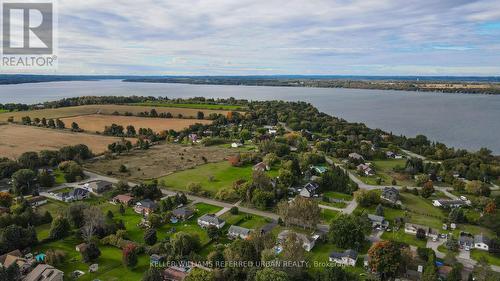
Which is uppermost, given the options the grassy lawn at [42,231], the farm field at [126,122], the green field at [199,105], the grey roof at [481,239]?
the green field at [199,105]

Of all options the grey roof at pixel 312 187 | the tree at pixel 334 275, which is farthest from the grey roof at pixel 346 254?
the grey roof at pixel 312 187

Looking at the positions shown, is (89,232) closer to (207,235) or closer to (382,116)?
(207,235)

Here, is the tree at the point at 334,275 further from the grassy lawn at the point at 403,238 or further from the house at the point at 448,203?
the house at the point at 448,203

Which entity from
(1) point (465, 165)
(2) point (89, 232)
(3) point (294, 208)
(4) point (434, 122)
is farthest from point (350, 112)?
(2) point (89, 232)

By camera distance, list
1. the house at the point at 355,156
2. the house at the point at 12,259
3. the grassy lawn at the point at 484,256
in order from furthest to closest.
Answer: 1. the house at the point at 355,156
2. the grassy lawn at the point at 484,256
3. the house at the point at 12,259

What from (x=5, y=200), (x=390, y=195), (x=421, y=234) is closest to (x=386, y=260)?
(x=421, y=234)

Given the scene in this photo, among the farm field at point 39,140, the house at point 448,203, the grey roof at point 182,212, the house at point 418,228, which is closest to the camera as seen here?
the house at point 418,228
